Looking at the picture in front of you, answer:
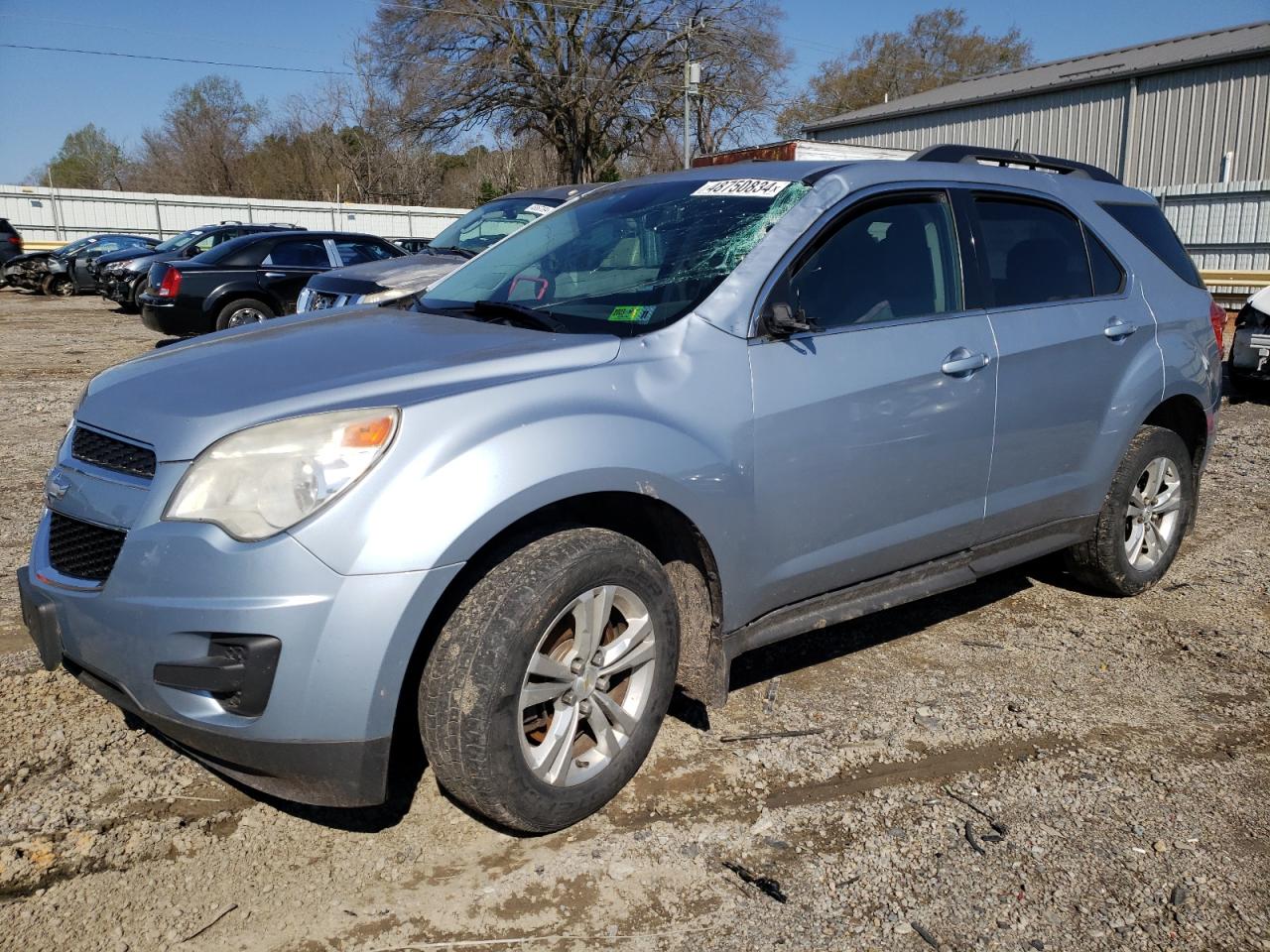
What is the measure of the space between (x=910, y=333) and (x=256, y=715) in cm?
234

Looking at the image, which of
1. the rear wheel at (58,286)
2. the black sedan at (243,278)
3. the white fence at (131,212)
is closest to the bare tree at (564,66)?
the white fence at (131,212)

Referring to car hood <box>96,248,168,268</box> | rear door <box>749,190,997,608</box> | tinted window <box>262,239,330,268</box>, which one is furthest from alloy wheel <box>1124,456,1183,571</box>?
car hood <box>96,248,168,268</box>

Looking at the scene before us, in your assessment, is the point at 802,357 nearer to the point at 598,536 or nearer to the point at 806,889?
the point at 598,536

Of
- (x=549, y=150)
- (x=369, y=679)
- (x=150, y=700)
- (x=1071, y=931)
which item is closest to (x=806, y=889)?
(x=1071, y=931)

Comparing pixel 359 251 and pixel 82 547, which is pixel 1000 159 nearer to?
pixel 82 547

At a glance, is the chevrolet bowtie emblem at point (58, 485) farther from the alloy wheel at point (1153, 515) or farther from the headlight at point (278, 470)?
the alloy wheel at point (1153, 515)

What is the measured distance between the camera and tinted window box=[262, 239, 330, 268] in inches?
516

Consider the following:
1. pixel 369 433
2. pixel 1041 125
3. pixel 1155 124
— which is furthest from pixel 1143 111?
pixel 369 433

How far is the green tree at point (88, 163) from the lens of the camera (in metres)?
64.0

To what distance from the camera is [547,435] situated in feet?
8.56

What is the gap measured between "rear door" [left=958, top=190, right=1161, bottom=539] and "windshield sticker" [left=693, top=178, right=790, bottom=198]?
0.87 meters

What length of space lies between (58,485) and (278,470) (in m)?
0.82

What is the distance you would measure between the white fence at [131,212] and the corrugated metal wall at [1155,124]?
21.3 m

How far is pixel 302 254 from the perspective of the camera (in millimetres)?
13227
